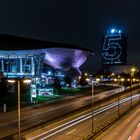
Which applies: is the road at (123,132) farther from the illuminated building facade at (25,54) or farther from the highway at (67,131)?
the illuminated building facade at (25,54)

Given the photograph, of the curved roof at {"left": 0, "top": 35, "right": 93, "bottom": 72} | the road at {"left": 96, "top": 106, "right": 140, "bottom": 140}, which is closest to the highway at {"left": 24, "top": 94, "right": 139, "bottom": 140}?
the road at {"left": 96, "top": 106, "right": 140, "bottom": 140}

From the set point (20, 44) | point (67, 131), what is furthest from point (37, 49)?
point (67, 131)

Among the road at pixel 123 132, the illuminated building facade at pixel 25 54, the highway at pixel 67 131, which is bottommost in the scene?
the highway at pixel 67 131

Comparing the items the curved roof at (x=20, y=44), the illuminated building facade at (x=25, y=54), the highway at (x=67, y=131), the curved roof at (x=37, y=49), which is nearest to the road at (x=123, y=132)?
the highway at (x=67, y=131)

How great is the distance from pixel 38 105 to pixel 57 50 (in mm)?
70501

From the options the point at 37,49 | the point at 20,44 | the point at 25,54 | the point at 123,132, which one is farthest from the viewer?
the point at 25,54

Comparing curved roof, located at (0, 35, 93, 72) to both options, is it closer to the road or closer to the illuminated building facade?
the illuminated building facade

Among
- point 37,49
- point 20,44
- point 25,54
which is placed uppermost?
point 20,44

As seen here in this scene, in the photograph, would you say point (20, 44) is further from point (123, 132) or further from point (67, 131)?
point (123, 132)

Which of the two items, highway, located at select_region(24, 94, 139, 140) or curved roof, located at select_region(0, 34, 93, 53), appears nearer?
highway, located at select_region(24, 94, 139, 140)

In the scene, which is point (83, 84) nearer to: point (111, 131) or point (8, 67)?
point (8, 67)

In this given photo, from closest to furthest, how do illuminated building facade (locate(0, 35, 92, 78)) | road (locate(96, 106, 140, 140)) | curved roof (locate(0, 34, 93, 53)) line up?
road (locate(96, 106, 140, 140))
curved roof (locate(0, 34, 93, 53))
illuminated building facade (locate(0, 35, 92, 78))

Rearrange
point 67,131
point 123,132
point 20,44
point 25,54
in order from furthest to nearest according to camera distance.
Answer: point 25,54
point 20,44
point 67,131
point 123,132

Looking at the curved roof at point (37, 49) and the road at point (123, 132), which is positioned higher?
the curved roof at point (37, 49)
